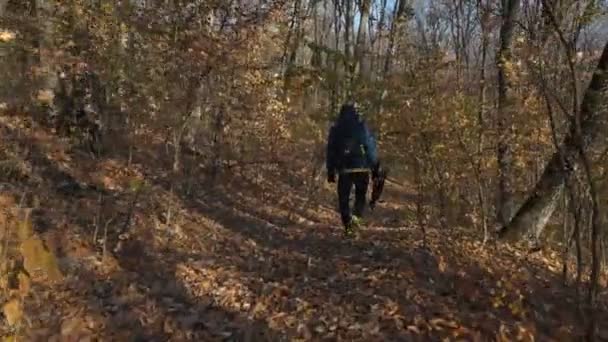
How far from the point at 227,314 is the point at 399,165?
325 cm

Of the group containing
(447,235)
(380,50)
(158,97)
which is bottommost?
(447,235)

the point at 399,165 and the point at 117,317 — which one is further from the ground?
the point at 399,165

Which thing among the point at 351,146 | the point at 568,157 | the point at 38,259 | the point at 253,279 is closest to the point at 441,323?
the point at 568,157

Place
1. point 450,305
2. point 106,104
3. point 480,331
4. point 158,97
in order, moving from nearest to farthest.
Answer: point 480,331 → point 450,305 → point 158,97 → point 106,104

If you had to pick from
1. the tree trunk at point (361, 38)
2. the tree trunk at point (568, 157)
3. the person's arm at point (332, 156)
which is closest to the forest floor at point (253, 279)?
the tree trunk at point (568, 157)

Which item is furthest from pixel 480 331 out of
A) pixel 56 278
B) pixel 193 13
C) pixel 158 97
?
pixel 193 13

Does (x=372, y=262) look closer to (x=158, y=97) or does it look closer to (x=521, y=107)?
(x=521, y=107)

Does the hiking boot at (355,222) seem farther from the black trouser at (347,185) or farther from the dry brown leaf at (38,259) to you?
the dry brown leaf at (38,259)

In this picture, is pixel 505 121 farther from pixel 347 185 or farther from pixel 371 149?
pixel 347 185

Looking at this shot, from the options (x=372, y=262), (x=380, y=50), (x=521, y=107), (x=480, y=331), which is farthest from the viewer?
(x=380, y=50)

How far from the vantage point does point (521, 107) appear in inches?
285

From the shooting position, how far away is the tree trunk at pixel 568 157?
5.65 m

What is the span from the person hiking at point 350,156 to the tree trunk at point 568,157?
1.84 m

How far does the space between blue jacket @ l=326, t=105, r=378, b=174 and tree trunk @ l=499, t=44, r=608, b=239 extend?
6.22 feet
